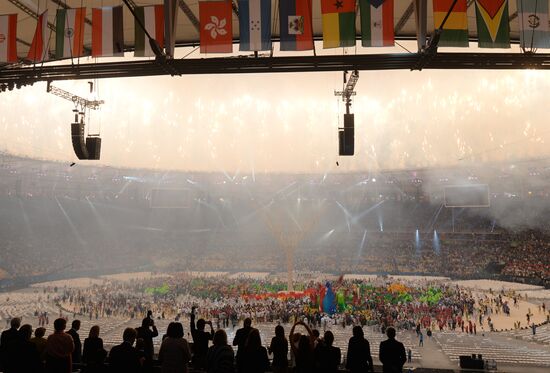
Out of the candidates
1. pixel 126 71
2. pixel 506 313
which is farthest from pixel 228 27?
pixel 506 313

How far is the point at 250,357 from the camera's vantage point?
4.40m

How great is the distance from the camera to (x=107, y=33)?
952 cm

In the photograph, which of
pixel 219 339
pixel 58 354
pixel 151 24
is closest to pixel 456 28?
pixel 151 24

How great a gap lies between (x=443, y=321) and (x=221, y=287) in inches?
616

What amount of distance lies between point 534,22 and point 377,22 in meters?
3.42

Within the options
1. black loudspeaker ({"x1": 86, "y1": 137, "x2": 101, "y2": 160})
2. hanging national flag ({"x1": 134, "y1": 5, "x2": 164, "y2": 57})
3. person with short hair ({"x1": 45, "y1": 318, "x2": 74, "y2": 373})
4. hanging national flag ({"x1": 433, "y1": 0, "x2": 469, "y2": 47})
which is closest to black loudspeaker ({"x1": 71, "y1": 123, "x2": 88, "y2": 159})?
black loudspeaker ({"x1": 86, "y1": 137, "x2": 101, "y2": 160})

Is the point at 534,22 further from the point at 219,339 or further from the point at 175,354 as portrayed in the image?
the point at 175,354

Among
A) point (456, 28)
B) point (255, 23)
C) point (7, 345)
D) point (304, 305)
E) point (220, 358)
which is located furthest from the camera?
point (304, 305)

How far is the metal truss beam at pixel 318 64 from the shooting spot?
319 inches

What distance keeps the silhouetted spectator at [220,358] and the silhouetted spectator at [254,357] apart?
1.10ft

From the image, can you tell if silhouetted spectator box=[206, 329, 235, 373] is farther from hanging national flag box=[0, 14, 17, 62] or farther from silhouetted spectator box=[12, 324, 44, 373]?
hanging national flag box=[0, 14, 17, 62]

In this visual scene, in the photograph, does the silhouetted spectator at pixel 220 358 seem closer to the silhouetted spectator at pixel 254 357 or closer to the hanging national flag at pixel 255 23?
the silhouetted spectator at pixel 254 357

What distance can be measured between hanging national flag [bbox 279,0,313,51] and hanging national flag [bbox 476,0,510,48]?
3644mm

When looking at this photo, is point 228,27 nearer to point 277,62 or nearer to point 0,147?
point 277,62
